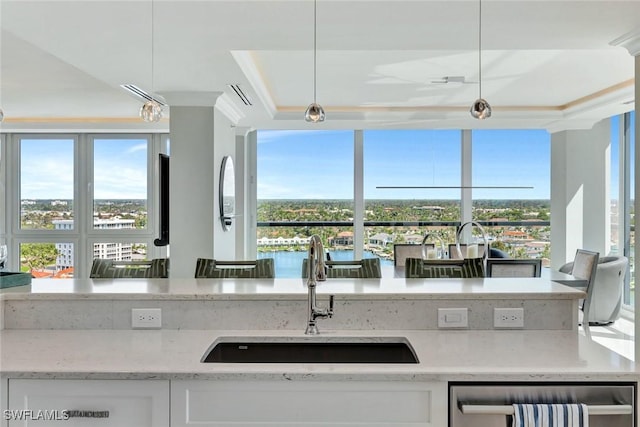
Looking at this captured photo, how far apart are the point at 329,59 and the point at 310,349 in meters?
2.63

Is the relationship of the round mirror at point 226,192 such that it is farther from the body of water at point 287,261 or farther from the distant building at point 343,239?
the distant building at point 343,239

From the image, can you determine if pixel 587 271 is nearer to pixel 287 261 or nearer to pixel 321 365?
pixel 321 365

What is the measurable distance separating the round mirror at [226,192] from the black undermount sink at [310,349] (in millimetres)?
2844

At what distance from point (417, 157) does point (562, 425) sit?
18.5ft

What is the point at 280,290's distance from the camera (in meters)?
2.00

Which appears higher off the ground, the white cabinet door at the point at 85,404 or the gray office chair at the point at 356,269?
the gray office chair at the point at 356,269

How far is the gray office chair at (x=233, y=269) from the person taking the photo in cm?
277

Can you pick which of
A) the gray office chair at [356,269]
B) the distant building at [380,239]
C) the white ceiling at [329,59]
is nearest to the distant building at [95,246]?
the white ceiling at [329,59]

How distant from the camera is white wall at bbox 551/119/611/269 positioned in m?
6.12

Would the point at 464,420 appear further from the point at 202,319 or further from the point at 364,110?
the point at 364,110

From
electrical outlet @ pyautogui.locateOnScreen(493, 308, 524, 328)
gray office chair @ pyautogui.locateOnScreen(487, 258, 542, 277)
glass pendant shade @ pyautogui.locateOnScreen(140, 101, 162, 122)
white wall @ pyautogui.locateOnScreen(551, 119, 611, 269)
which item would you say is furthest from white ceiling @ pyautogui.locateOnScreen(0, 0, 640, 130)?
gray office chair @ pyautogui.locateOnScreen(487, 258, 542, 277)

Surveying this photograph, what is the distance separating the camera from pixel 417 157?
6.76 m

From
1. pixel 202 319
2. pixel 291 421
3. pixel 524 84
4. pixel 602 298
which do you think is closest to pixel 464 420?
pixel 291 421

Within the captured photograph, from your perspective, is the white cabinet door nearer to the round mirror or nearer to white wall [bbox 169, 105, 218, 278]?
white wall [bbox 169, 105, 218, 278]
